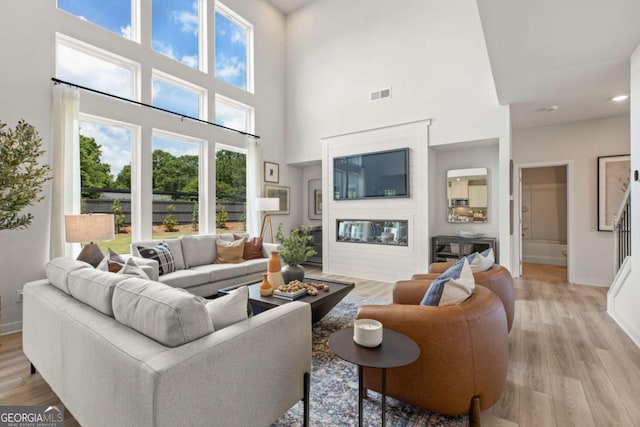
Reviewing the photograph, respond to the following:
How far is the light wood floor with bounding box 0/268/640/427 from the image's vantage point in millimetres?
1759

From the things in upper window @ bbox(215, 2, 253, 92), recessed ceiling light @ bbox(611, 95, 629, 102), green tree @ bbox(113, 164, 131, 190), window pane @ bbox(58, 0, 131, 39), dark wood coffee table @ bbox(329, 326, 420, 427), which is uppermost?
upper window @ bbox(215, 2, 253, 92)

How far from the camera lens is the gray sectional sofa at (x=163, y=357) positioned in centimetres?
106

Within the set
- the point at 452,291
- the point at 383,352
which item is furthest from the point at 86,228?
the point at 452,291

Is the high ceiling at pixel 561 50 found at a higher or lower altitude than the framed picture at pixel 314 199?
higher

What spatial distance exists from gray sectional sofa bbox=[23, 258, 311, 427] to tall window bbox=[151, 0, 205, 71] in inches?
169

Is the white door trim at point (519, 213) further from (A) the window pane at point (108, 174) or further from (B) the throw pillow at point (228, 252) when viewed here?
(A) the window pane at point (108, 174)

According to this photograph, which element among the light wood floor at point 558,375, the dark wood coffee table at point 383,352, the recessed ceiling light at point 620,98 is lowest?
the light wood floor at point 558,375

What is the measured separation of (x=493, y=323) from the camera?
5.43 ft

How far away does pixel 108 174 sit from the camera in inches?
159

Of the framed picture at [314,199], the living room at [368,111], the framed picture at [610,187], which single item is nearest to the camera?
the living room at [368,111]

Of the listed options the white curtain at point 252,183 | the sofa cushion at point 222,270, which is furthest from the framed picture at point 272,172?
the sofa cushion at point 222,270

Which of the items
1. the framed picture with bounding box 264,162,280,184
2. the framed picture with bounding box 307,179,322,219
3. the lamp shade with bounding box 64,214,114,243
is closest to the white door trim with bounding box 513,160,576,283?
the framed picture with bounding box 307,179,322,219

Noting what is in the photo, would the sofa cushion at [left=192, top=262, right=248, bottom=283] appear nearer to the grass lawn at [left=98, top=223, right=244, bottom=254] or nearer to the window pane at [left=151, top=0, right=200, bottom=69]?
the grass lawn at [left=98, top=223, right=244, bottom=254]

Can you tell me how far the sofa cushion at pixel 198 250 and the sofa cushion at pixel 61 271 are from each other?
2149 millimetres
